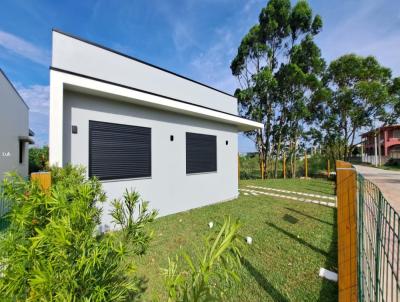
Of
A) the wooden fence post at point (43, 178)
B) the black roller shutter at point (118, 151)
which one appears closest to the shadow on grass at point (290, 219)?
the black roller shutter at point (118, 151)

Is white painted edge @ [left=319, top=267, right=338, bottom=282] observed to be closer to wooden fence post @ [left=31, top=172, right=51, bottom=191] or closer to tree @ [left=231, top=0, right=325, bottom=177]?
wooden fence post @ [left=31, top=172, right=51, bottom=191]

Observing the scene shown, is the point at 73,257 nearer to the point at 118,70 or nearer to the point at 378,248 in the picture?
the point at 378,248

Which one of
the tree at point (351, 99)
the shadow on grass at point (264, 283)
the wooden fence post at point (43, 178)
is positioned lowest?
the shadow on grass at point (264, 283)

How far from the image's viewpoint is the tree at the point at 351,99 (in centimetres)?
1648

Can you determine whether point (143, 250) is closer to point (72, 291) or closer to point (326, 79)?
point (72, 291)

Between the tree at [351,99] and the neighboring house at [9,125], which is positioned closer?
the neighboring house at [9,125]

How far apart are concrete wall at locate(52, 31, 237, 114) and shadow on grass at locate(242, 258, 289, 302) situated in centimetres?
535

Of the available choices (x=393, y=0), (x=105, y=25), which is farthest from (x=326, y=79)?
(x=105, y=25)

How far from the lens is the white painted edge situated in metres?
2.90

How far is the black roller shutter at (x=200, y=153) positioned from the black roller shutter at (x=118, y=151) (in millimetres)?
1677

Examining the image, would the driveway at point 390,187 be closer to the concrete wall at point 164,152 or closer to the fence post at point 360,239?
the fence post at point 360,239

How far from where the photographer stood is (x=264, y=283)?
2879mm

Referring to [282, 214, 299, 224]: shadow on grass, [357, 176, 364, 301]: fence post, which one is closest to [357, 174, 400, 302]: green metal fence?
[357, 176, 364, 301]: fence post

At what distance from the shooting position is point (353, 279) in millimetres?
1804
